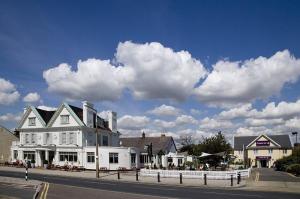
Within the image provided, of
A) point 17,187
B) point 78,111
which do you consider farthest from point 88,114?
point 17,187

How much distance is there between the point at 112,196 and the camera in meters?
22.4

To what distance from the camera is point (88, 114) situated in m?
59.6

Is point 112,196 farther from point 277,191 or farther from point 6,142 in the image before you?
point 6,142

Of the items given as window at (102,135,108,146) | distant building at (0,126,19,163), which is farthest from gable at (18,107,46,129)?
window at (102,135,108,146)

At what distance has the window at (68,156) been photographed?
5756 cm

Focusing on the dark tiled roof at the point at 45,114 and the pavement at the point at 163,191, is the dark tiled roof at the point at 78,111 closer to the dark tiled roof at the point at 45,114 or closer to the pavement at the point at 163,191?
the dark tiled roof at the point at 45,114

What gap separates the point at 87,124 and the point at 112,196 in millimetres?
37246

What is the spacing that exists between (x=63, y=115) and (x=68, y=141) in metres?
4.24

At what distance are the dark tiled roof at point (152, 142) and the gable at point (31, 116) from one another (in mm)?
A: 22240

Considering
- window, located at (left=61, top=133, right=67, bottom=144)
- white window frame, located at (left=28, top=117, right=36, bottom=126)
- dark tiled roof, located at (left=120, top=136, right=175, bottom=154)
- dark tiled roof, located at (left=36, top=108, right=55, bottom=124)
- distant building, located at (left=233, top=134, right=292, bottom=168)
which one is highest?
dark tiled roof, located at (left=36, top=108, right=55, bottom=124)

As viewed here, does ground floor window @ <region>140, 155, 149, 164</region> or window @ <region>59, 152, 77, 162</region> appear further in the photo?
ground floor window @ <region>140, 155, 149, 164</region>

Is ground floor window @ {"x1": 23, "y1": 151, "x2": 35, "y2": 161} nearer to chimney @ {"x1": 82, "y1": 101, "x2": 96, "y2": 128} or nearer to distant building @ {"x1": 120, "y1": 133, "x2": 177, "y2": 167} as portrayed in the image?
chimney @ {"x1": 82, "y1": 101, "x2": 96, "y2": 128}

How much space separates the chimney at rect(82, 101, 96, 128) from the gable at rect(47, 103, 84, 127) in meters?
1.19

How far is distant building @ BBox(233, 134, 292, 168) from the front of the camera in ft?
306
